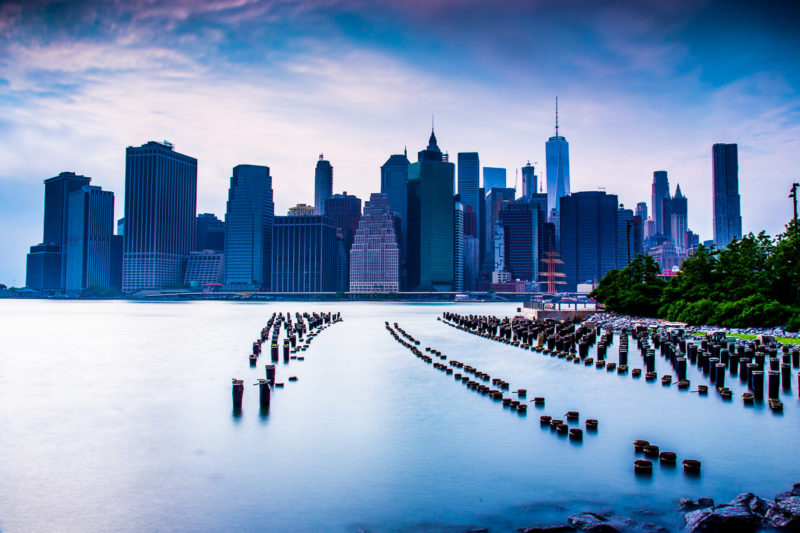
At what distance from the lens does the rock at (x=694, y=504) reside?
16234mm

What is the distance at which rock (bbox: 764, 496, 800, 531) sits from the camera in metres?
14.5

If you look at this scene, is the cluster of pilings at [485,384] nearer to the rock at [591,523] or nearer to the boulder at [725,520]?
the rock at [591,523]

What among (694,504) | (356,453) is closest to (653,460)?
(694,504)

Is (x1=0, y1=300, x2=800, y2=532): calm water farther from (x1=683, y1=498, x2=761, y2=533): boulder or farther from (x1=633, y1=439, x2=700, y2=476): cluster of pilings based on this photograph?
(x1=683, y1=498, x2=761, y2=533): boulder

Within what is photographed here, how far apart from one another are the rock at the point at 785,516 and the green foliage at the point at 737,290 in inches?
1500

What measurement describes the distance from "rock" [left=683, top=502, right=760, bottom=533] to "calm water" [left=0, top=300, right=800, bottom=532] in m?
0.60

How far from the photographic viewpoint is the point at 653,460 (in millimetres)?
20594

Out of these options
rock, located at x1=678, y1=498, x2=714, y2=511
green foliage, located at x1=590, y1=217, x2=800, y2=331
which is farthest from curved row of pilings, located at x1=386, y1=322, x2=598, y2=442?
green foliage, located at x1=590, y1=217, x2=800, y2=331

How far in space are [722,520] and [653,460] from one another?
5.99 m

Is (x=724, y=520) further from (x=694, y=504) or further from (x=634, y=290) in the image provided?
(x=634, y=290)

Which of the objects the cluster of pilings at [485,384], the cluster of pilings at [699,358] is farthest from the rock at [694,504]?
the cluster of pilings at [699,358]

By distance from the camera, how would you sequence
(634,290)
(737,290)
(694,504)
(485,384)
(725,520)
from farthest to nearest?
(634,290) → (737,290) → (485,384) → (694,504) → (725,520)

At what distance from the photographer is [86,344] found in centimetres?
6512

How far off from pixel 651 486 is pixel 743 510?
10.7ft
